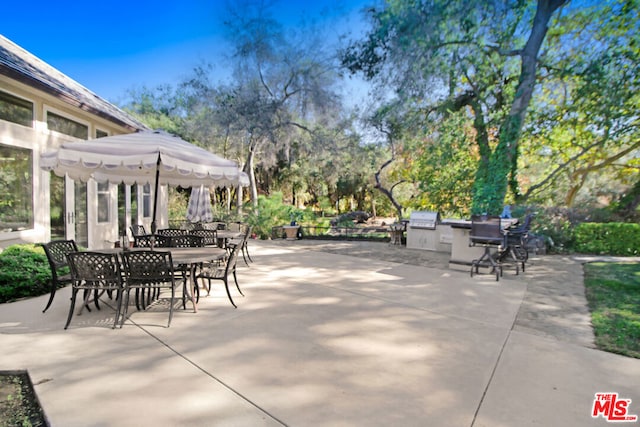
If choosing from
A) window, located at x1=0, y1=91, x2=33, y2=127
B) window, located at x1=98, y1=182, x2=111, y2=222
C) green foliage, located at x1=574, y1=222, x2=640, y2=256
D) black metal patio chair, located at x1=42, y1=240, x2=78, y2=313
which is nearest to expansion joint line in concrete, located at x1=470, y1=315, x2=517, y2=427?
black metal patio chair, located at x1=42, y1=240, x2=78, y2=313

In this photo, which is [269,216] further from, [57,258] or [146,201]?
[57,258]

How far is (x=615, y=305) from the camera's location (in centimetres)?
467

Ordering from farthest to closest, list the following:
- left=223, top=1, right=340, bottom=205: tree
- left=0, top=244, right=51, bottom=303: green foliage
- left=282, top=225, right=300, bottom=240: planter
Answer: left=223, top=1, right=340, bottom=205: tree
left=282, top=225, right=300, bottom=240: planter
left=0, top=244, right=51, bottom=303: green foliage

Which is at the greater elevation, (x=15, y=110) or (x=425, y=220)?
(x=15, y=110)

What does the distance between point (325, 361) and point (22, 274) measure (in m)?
4.82

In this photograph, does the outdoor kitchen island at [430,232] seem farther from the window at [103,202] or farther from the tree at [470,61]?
the window at [103,202]

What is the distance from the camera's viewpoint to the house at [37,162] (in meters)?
5.88

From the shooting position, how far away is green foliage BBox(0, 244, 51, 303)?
4723 mm

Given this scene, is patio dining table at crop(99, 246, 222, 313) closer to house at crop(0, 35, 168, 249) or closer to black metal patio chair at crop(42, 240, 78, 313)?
black metal patio chair at crop(42, 240, 78, 313)

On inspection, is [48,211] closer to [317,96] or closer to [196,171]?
[196,171]

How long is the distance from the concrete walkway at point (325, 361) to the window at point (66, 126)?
4070 millimetres

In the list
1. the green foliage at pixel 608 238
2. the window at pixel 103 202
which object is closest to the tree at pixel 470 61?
the green foliage at pixel 608 238

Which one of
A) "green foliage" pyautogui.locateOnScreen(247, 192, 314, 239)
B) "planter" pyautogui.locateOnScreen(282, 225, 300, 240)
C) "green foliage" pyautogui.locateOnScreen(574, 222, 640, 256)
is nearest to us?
"green foliage" pyautogui.locateOnScreen(574, 222, 640, 256)

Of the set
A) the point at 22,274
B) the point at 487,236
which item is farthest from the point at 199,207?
the point at 487,236
